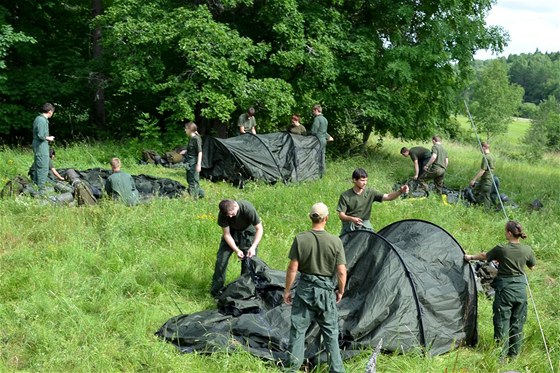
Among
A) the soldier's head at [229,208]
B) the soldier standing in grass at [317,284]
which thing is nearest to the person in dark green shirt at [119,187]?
the soldier's head at [229,208]

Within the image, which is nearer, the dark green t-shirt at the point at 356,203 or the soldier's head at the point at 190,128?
the dark green t-shirt at the point at 356,203

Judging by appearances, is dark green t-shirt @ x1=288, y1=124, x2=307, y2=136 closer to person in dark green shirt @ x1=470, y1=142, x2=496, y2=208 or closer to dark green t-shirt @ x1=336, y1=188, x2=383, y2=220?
person in dark green shirt @ x1=470, y1=142, x2=496, y2=208

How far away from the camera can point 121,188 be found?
31.8 feet

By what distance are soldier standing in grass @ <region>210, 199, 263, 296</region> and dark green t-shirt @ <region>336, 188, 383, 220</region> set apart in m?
1.26

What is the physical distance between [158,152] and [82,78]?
169 inches

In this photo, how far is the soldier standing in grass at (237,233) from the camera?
673cm

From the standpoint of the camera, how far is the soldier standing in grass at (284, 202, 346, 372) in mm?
5203

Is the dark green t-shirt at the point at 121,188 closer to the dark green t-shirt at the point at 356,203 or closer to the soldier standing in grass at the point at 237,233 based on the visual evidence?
the soldier standing in grass at the point at 237,233

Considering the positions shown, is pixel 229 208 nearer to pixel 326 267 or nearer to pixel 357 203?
pixel 326 267

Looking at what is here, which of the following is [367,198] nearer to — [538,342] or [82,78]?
[538,342]

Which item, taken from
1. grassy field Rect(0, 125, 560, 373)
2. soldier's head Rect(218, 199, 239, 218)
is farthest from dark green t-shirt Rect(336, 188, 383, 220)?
soldier's head Rect(218, 199, 239, 218)

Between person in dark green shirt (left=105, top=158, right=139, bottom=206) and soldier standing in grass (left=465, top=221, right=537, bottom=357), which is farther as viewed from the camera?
person in dark green shirt (left=105, top=158, right=139, bottom=206)

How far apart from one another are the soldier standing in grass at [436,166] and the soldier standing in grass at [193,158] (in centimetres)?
532

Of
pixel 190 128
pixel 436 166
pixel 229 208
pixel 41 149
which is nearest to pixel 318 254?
pixel 229 208
